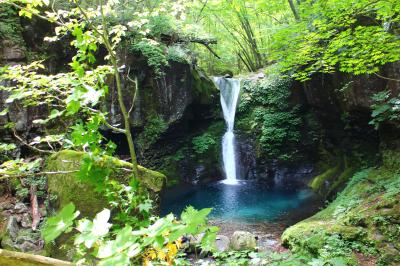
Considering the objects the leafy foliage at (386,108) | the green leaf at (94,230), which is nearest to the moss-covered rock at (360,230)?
the leafy foliage at (386,108)

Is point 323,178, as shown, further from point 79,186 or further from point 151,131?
point 79,186

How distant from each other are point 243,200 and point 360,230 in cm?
597

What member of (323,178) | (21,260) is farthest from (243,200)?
(21,260)

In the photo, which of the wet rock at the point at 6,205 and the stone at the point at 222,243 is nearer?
the stone at the point at 222,243

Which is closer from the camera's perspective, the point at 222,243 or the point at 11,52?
the point at 222,243

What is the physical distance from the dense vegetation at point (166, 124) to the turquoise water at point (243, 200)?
111 cm

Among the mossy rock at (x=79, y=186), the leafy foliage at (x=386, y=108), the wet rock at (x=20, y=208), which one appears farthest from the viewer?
the leafy foliage at (x=386, y=108)

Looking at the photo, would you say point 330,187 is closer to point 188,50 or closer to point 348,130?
point 348,130

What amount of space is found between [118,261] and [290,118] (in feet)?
43.7

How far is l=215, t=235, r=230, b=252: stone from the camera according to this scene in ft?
20.8

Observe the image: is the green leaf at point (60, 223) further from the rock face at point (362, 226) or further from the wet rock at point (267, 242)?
the wet rock at point (267, 242)

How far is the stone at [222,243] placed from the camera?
20.8 ft

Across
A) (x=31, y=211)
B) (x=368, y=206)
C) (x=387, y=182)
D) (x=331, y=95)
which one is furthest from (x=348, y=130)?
(x=31, y=211)

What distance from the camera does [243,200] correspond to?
10.8 meters
